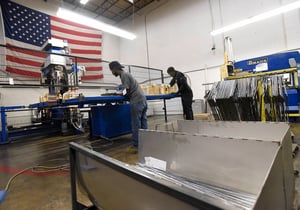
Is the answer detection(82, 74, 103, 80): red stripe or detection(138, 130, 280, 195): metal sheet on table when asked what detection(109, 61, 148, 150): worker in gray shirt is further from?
detection(82, 74, 103, 80): red stripe

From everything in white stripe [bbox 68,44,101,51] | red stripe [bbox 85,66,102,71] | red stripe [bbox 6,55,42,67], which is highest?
white stripe [bbox 68,44,101,51]

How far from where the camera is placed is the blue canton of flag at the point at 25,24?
4.79m

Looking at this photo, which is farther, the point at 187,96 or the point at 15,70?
the point at 15,70

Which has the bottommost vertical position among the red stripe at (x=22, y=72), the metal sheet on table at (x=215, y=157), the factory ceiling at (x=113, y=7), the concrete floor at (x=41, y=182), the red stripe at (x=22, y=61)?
the concrete floor at (x=41, y=182)

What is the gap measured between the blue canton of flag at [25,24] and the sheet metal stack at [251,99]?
5.51 meters

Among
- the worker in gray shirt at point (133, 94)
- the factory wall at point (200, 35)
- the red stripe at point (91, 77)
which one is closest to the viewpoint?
the worker in gray shirt at point (133, 94)

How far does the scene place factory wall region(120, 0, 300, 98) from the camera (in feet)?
15.5

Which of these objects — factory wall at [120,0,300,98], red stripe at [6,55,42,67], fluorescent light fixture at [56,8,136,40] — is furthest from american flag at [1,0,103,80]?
factory wall at [120,0,300,98]

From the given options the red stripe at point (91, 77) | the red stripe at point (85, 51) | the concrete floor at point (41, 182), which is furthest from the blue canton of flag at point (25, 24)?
the concrete floor at point (41, 182)

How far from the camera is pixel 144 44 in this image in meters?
7.88

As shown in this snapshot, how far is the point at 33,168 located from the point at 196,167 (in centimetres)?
188

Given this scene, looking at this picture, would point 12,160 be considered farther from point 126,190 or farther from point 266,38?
point 266,38

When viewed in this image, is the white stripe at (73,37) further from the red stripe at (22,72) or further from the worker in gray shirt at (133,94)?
the worker in gray shirt at (133,94)

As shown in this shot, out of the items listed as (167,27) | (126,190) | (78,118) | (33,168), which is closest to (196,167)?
(126,190)
